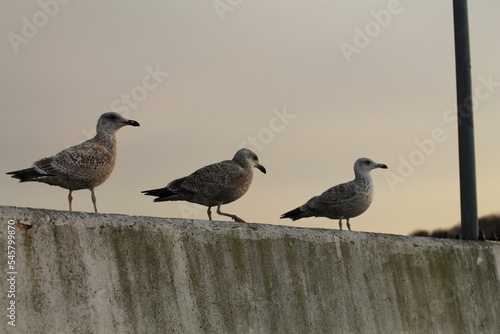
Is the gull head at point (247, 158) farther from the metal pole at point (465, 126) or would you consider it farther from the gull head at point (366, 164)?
the metal pole at point (465, 126)

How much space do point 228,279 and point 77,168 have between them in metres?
2.43

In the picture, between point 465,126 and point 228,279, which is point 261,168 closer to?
point 465,126

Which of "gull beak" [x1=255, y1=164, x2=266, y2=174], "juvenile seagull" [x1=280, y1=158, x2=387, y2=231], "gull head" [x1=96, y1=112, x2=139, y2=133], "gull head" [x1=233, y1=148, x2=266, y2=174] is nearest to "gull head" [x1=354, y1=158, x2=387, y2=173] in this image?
"juvenile seagull" [x1=280, y1=158, x2=387, y2=231]

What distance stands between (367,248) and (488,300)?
2.25m

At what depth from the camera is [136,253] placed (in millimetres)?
7117

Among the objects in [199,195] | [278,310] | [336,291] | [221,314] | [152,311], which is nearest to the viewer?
[152,311]

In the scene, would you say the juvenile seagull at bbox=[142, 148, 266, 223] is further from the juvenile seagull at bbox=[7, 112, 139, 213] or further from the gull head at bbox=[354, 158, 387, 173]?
the gull head at bbox=[354, 158, 387, 173]

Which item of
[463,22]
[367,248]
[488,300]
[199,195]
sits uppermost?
[463,22]

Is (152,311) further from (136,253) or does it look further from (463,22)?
(463,22)

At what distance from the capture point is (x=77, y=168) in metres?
9.27

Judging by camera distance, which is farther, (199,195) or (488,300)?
(199,195)

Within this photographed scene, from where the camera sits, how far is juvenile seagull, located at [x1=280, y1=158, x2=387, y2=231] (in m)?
12.7

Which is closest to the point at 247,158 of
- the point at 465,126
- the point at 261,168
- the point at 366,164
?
the point at 261,168

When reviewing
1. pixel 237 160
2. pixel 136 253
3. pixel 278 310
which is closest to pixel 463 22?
pixel 237 160
